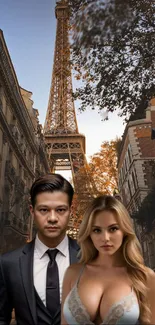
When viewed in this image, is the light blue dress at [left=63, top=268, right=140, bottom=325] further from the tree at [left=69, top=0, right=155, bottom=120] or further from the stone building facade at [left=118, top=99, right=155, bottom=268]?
the tree at [left=69, top=0, right=155, bottom=120]

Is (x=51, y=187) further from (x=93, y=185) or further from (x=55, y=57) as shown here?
(x=55, y=57)

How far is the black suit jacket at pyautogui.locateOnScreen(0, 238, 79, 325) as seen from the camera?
149cm

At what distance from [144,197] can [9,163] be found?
2.55m

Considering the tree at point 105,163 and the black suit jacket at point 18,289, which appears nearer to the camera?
the black suit jacket at point 18,289

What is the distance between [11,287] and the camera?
5.12 ft

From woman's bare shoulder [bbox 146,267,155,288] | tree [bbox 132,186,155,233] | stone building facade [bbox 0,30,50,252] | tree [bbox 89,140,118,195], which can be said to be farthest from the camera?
tree [bbox 89,140,118,195]

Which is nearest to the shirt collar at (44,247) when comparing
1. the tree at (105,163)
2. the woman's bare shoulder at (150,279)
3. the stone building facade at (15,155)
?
the woman's bare shoulder at (150,279)

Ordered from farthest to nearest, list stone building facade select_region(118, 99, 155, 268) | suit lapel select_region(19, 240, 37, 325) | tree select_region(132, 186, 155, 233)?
stone building facade select_region(118, 99, 155, 268)
tree select_region(132, 186, 155, 233)
suit lapel select_region(19, 240, 37, 325)

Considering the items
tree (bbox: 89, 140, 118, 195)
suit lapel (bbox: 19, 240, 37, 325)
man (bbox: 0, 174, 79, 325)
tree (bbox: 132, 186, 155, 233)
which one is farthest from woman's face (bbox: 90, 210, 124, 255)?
tree (bbox: 89, 140, 118, 195)

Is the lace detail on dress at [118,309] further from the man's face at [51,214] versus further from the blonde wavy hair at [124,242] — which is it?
the man's face at [51,214]

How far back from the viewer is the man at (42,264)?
151cm

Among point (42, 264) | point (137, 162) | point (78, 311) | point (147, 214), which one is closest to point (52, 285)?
point (42, 264)

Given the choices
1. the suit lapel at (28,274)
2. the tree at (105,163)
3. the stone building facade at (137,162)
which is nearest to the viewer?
the suit lapel at (28,274)

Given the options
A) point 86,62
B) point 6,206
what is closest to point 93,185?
point 6,206
